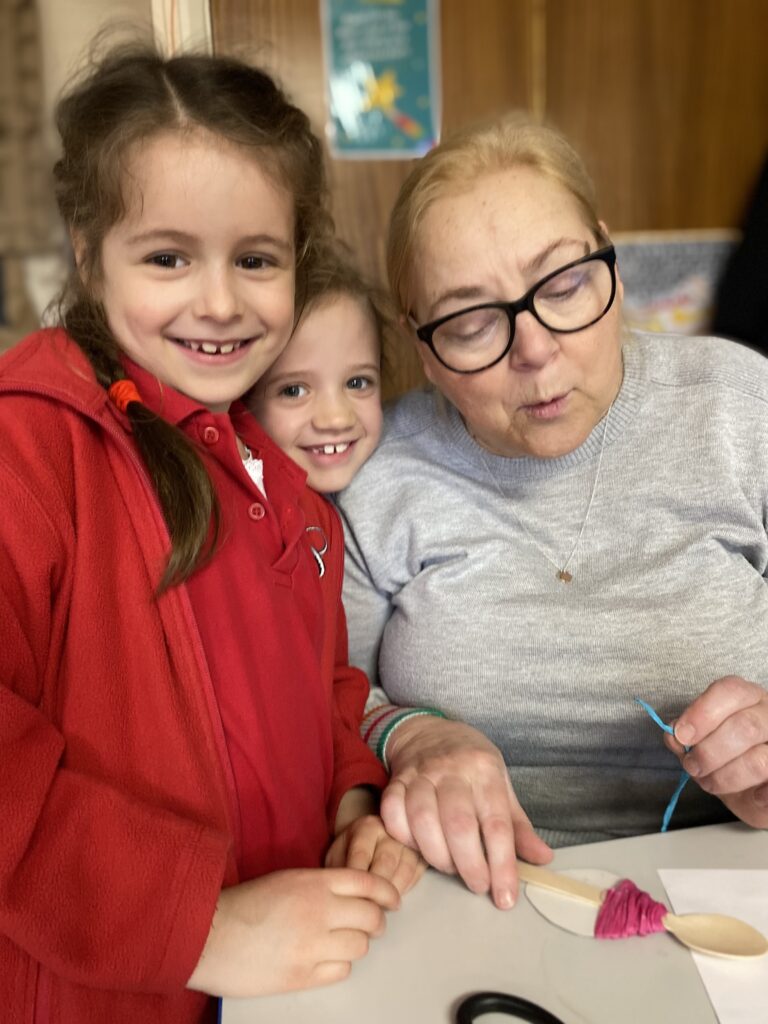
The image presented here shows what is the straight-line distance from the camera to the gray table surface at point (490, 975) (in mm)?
688

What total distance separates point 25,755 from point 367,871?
332mm

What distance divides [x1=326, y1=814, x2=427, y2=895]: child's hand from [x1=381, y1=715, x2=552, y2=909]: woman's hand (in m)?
0.02

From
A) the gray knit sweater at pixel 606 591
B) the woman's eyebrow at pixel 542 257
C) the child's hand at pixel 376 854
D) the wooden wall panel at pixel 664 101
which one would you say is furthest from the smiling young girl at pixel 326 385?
the wooden wall panel at pixel 664 101

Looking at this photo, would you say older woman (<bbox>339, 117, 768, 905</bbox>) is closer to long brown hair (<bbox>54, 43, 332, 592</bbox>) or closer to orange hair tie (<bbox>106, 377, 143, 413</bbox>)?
long brown hair (<bbox>54, 43, 332, 592</bbox>)

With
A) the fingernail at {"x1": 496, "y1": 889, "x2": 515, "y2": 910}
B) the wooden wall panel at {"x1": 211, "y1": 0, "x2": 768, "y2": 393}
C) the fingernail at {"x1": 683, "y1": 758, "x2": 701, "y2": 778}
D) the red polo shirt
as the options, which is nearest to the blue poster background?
the wooden wall panel at {"x1": 211, "y1": 0, "x2": 768, "y2": 393}

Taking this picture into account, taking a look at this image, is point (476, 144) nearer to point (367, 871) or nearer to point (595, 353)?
point (595, 353)

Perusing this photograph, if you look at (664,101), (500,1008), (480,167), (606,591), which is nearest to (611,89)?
(664,101)

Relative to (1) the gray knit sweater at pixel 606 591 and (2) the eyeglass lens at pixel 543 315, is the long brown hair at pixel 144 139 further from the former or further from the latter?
(1) the gray knit sweater at pixel 606 591

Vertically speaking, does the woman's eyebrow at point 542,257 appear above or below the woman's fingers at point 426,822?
above

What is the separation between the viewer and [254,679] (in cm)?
93

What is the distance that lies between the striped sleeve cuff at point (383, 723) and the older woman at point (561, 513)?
0.07 feet

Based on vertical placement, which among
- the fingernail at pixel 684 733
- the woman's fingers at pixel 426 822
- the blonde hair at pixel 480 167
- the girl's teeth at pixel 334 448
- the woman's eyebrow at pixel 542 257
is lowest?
the woman's fingers at pixel 426 822

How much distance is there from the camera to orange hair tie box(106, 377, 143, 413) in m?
0.90

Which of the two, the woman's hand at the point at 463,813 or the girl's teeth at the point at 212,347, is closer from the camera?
the woman's hand at the point at 463,813
